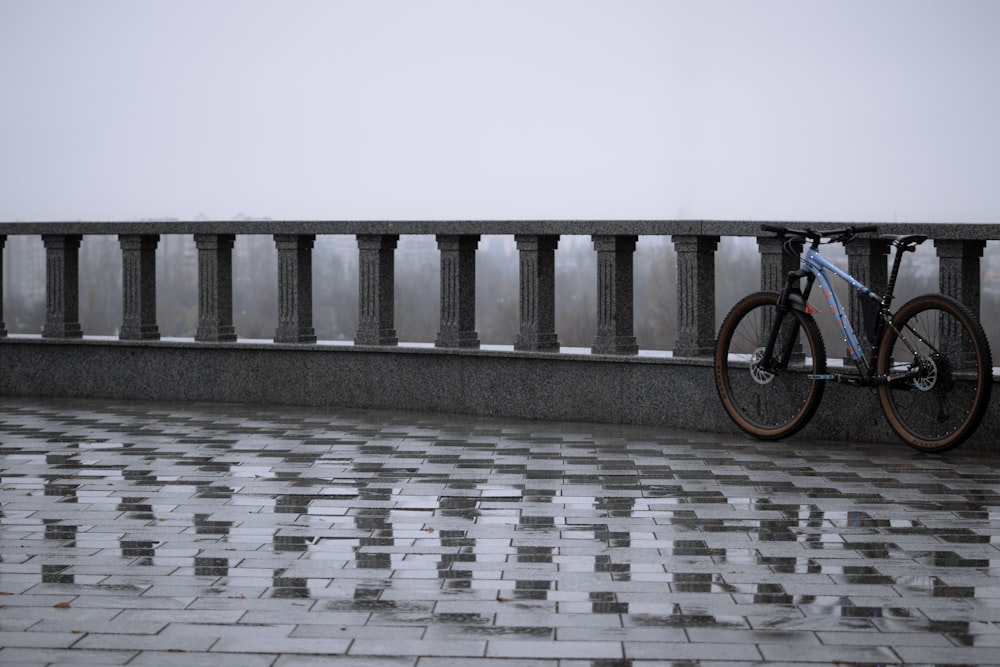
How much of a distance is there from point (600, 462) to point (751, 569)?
9.43 ft

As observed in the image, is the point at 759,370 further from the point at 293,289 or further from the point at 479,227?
the point at 293,289

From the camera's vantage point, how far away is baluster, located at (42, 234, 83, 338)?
474 inches

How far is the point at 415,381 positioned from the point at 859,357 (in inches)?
144

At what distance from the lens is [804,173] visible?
16.8 m

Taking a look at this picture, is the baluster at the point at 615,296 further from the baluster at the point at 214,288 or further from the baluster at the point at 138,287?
the baluster at the point at 138,287

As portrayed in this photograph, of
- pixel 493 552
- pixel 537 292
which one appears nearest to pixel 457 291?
pixel 537 292

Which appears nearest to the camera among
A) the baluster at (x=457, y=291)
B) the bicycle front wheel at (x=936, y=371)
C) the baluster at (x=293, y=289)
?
the bicycle front wheel at (x=936, y=371)

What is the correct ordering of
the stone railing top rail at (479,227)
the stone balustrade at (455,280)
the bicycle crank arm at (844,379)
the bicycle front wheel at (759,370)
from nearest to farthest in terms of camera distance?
the bicycle crank arm at (844,379), the stone railing top rail at (479,227), the bicycle front wheel at (759,370), the stone balustrade at (455,280)

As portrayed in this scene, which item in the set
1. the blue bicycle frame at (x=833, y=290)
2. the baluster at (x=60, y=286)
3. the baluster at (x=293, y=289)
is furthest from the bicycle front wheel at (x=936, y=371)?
A: the baluster at (x=60, y=286)

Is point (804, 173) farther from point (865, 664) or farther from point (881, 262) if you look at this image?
point (865, 664)

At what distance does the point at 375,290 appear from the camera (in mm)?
10984

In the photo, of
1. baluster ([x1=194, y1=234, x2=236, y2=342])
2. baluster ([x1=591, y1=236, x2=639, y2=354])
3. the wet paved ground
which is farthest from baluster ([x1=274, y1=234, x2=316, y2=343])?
baluster ([x1=591, y1=236, x2=639, y2=354])

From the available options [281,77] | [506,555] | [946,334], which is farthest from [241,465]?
[281,77]

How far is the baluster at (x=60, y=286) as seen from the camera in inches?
474
